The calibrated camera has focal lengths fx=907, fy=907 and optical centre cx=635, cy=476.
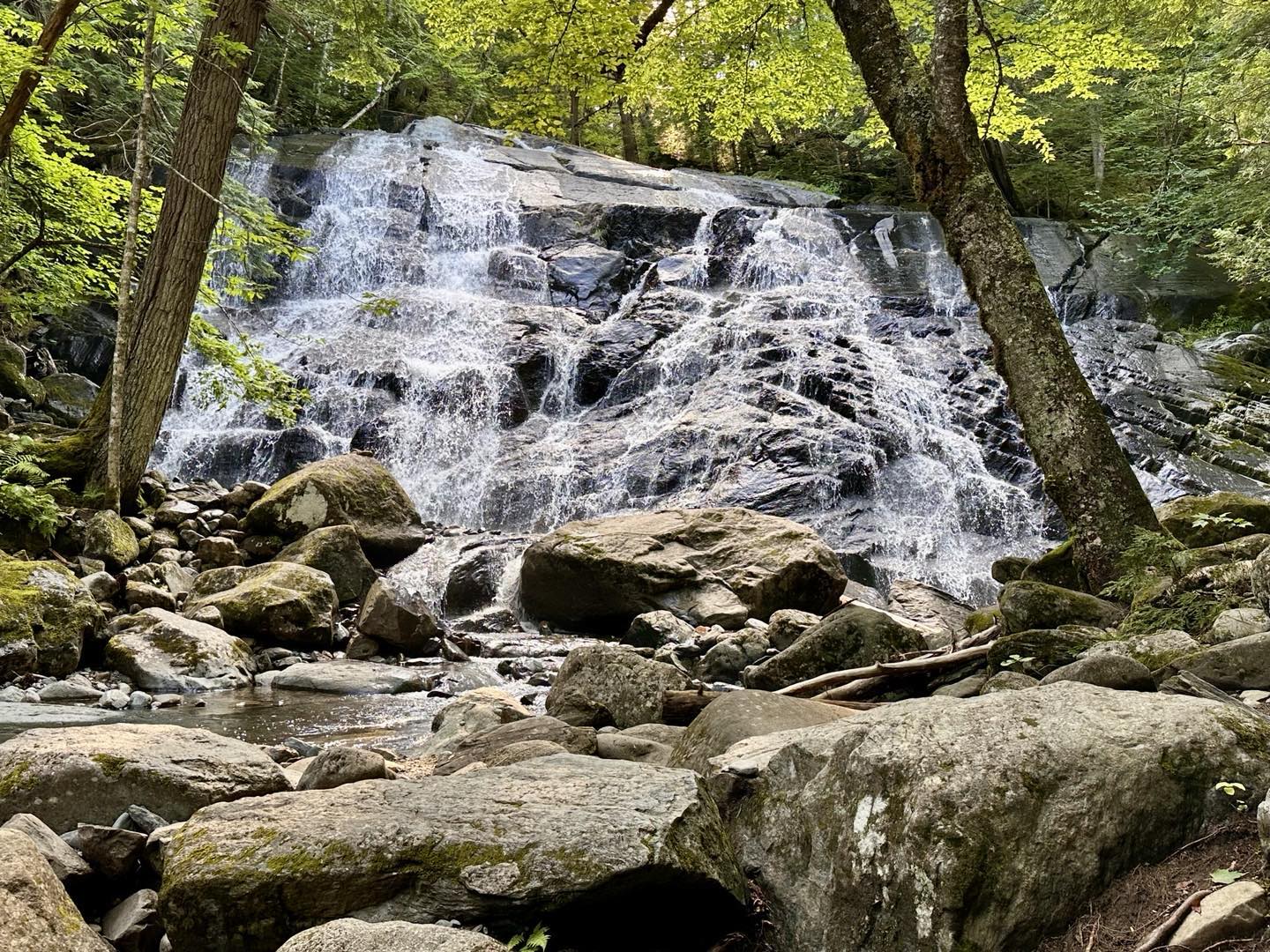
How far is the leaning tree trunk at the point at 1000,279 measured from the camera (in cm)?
543

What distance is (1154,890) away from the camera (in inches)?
83.4

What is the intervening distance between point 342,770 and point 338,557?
6.61m

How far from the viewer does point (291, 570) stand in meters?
8.80

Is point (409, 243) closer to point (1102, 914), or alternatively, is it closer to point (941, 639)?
point (941, 639)

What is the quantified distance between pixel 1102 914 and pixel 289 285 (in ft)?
66.8

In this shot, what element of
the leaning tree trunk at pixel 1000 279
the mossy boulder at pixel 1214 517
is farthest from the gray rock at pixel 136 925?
the mossy boulder at pixel 1214 517

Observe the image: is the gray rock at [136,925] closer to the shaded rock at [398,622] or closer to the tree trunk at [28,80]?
the shaded rock at [398,622]

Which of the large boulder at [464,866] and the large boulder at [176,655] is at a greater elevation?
the large boulder at [176,655]

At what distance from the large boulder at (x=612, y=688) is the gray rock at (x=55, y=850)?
281 cm

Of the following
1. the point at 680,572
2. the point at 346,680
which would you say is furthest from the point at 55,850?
the point at 680,572

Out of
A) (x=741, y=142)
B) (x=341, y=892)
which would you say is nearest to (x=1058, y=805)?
(x=341, y=892)

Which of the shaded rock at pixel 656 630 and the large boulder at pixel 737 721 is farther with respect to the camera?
the shaded rock at pixel 656 630

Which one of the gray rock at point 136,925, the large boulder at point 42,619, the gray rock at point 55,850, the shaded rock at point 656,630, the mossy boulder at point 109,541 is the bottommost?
the gray rock at point 136,925

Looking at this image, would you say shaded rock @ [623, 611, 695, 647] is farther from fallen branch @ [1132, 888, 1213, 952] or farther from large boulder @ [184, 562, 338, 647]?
fallen branch @ [1132, 888, 1213, 952]
